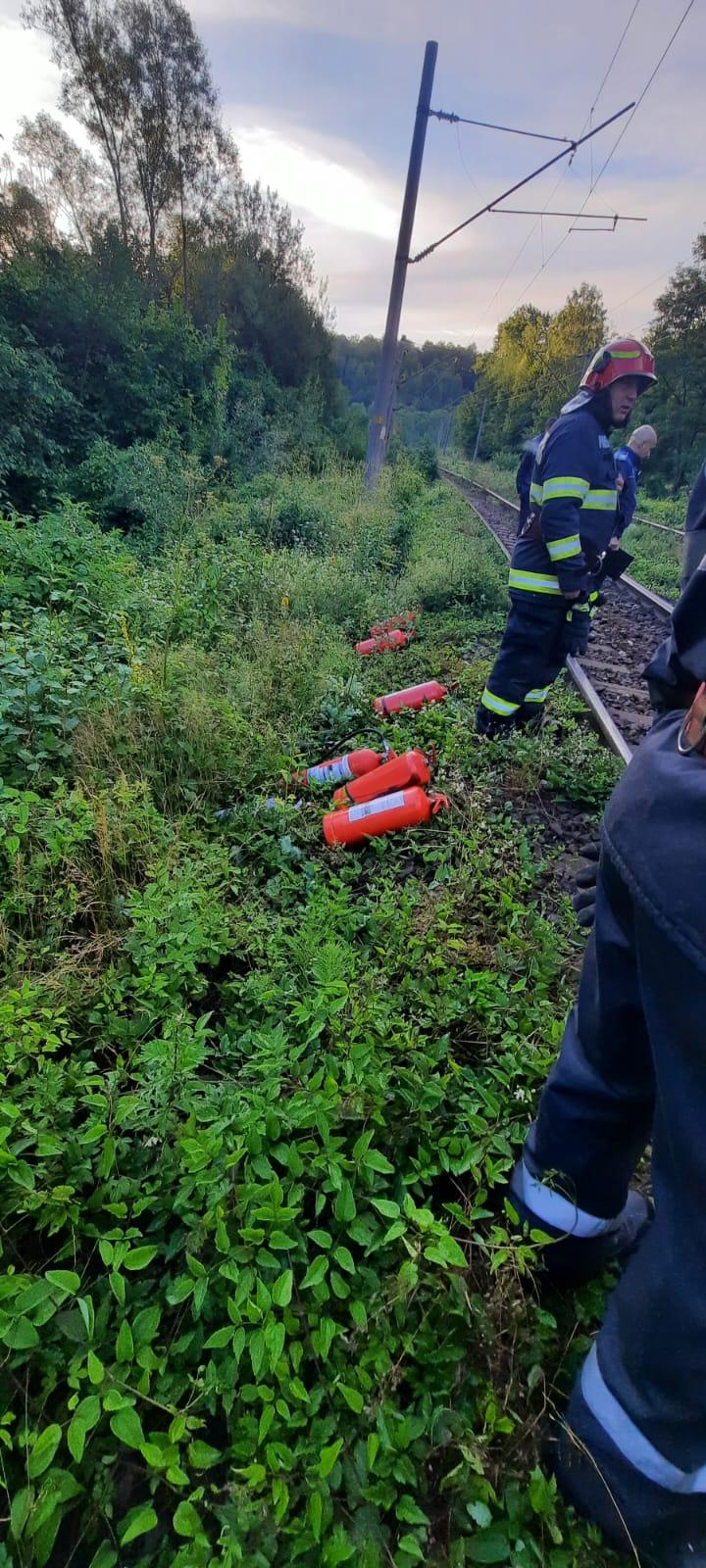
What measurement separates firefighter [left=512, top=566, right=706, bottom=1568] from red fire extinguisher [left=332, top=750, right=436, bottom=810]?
1843 millimetres

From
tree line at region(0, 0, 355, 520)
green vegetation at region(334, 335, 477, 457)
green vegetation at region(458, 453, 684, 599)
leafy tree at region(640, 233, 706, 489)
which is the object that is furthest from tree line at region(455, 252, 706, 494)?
tree line at region(0, 0, 355, 520)

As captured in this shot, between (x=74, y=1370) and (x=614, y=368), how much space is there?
4638mm

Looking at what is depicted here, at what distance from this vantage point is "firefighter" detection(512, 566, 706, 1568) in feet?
3.34

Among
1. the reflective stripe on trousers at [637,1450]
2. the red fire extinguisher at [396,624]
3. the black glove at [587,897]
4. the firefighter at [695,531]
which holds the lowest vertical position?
the reflective stripe on trousers at [637,1450]

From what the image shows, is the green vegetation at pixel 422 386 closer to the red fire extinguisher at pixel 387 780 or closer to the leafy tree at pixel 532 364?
the leafy tree at pixel 532 364

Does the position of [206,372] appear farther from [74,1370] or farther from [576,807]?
[74,1370]

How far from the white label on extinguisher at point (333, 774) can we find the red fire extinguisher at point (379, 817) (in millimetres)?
438

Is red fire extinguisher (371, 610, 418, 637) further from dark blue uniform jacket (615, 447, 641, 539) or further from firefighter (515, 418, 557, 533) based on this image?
dark blue uniform jacket (615, 447, 641, 539)

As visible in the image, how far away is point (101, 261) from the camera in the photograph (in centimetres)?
1488

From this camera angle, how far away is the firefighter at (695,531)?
1.29 metres

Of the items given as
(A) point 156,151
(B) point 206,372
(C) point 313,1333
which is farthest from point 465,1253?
(A) point 156,151

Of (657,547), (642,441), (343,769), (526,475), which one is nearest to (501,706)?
(343,769)

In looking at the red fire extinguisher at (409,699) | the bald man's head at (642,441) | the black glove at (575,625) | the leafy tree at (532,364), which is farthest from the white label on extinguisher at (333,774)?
the leafy tree at (532,364)

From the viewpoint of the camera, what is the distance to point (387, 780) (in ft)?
10.7
